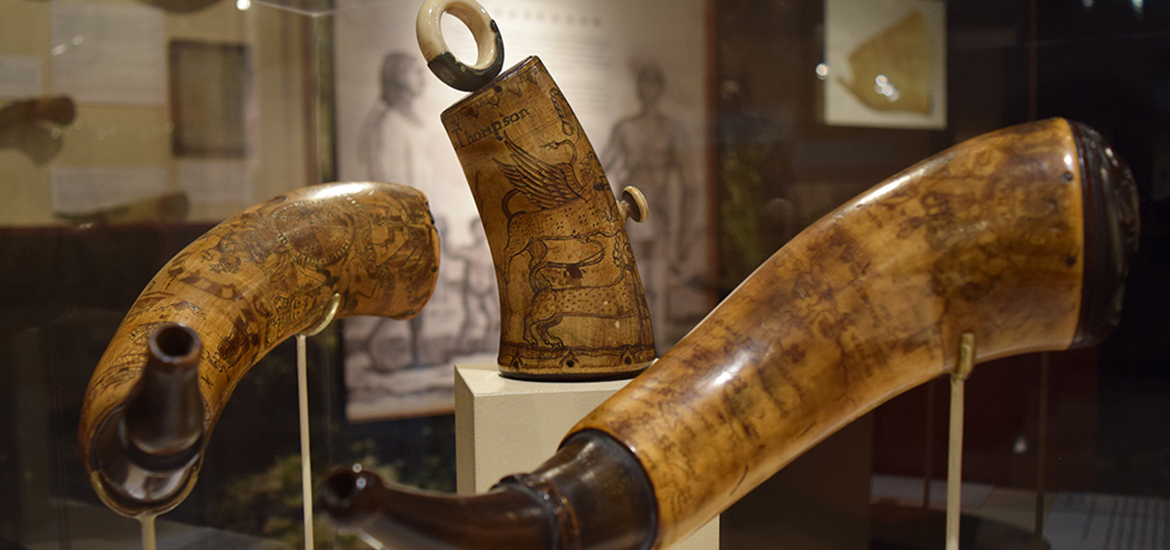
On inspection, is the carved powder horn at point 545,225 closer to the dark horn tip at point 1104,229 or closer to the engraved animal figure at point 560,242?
the engraved animal figure at point 560,242

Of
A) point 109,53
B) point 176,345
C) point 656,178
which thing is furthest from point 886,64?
point 109,53

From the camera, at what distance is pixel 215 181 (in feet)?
8.23

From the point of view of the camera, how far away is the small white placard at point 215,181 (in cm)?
244

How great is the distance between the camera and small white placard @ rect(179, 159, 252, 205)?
2.44m

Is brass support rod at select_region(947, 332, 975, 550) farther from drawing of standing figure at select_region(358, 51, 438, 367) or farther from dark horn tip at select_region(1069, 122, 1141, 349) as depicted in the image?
drawing of standing figure at select_region(358, 51, 438, 367)

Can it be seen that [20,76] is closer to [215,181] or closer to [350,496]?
[215,181]

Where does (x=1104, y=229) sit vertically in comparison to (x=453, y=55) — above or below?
below

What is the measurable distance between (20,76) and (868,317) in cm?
214

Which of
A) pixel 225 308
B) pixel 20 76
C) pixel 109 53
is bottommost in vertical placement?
pixel 225 308

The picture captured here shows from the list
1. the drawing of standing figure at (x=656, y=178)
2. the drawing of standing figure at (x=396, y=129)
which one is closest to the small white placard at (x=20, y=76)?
the drawing of standing figure at (x=396, y=129)

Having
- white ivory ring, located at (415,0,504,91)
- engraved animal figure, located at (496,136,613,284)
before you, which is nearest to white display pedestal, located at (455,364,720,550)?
engraved animal figure, located at (496,136,613,284)

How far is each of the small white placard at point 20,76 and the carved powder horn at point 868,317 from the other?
1888mm

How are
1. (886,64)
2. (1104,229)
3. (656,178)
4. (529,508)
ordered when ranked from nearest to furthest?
(529,508), (1104,229), (886,64), (656,178)

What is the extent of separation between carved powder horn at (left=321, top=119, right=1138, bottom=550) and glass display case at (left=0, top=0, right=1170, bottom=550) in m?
0.65
